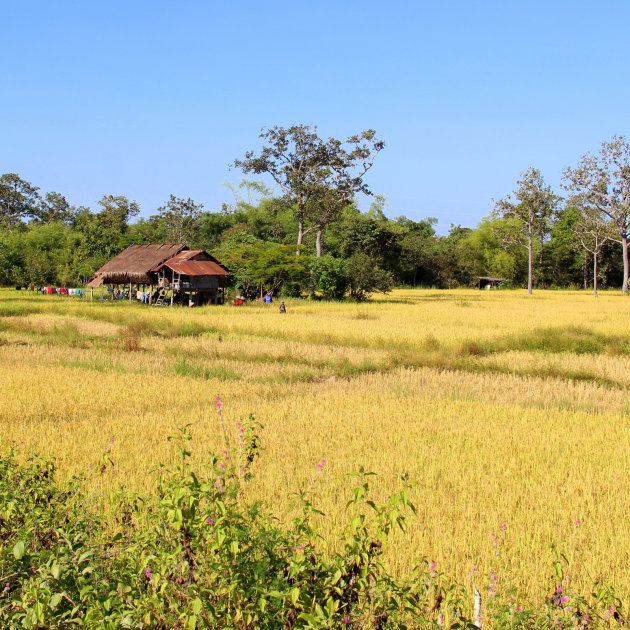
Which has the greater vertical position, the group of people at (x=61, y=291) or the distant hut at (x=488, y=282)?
the distant hut at (x=488, y=282)

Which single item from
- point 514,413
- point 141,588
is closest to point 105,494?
point 141,588

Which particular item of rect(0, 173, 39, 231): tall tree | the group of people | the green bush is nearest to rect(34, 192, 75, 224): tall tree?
rect(0, 173, 39, 231): tall tree

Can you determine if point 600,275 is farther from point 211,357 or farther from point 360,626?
point 360,626

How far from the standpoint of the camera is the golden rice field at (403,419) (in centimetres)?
478

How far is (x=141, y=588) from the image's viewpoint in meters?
3.05

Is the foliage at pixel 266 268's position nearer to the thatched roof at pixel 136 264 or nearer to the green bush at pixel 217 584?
the thatched roof at pixel 136 264

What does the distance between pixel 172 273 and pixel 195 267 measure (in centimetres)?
176

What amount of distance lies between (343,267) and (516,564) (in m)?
35.5

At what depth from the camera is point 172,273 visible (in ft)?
125

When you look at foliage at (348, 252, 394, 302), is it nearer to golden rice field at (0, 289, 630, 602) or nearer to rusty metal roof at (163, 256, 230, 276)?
rusty metal roof at (163, 256, 230, 276)

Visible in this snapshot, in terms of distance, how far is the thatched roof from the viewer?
39.3 m

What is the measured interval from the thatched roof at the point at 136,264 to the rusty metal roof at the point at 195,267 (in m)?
1.94

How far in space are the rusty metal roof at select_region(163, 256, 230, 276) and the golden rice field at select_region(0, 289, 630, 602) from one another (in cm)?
1693

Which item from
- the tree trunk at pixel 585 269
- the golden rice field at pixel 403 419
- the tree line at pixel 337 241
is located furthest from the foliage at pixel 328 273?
the tree trunk at pixel 585 269
